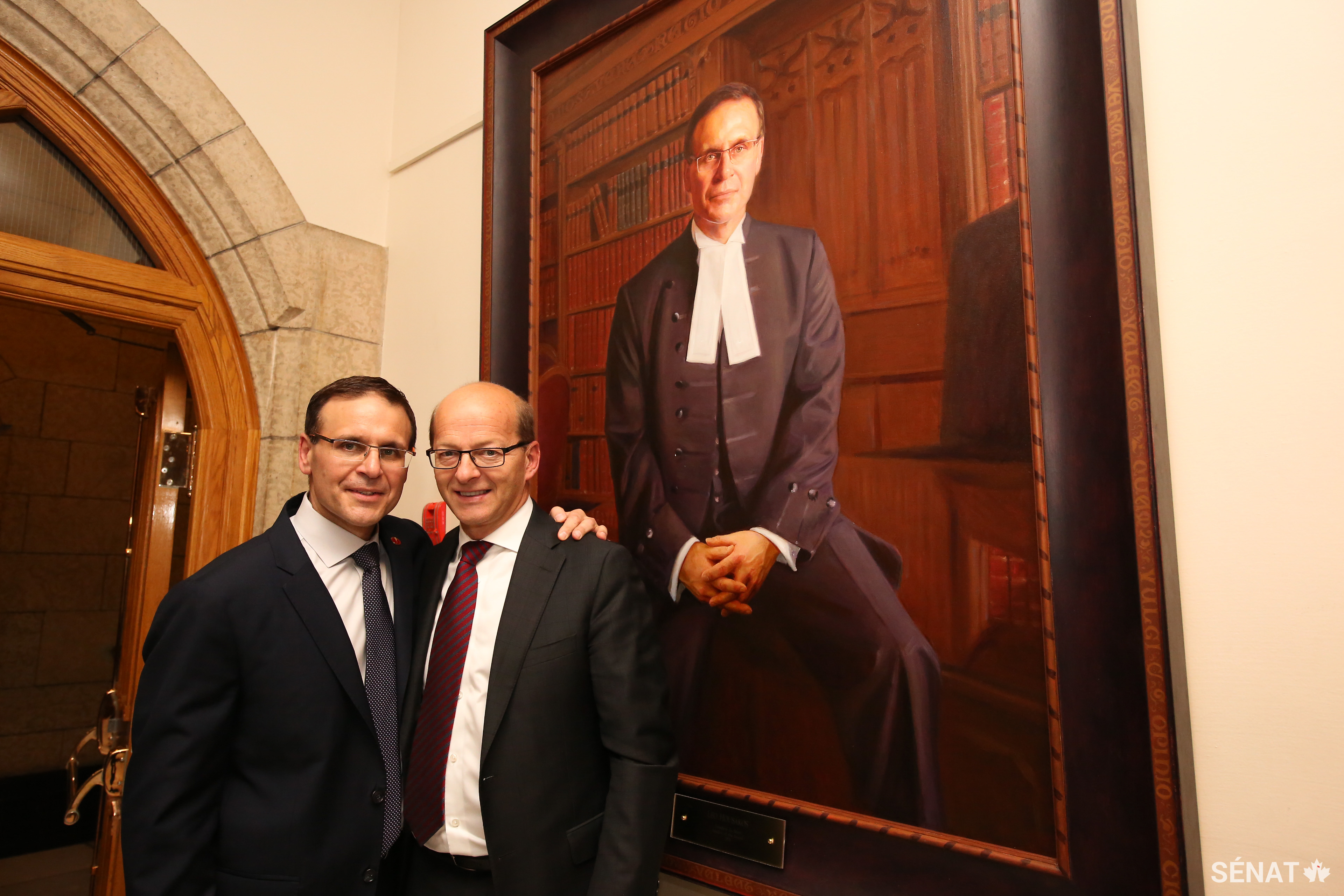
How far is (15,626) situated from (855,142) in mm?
6276

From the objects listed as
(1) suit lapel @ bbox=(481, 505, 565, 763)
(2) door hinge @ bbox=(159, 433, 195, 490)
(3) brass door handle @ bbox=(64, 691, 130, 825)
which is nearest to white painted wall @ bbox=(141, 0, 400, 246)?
(2) door hinge @ bbox=(159, 433, 195, 490)

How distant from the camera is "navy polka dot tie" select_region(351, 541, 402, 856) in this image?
1652 mm

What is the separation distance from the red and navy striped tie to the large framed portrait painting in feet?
1.69

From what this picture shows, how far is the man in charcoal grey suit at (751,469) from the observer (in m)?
1.57

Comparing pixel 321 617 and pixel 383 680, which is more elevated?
pixel 321 617

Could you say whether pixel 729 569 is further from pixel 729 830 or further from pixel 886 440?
pixel 729 830

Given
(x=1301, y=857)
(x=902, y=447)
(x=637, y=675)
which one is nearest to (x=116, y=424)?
(x=637, y=675)

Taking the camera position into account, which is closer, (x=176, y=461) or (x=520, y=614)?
(x=520, y=614)

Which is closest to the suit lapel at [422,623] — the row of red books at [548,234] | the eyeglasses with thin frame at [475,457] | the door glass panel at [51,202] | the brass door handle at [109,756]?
the eyeglasses with thin frame at [475,457]

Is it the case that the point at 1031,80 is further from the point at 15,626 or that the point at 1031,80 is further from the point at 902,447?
the point at 15,626

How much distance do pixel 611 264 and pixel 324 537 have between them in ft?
3.71

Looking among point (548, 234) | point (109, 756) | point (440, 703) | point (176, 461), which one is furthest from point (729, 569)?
point (109, 756)

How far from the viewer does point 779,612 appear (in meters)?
1.76

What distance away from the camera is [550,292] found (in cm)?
247
